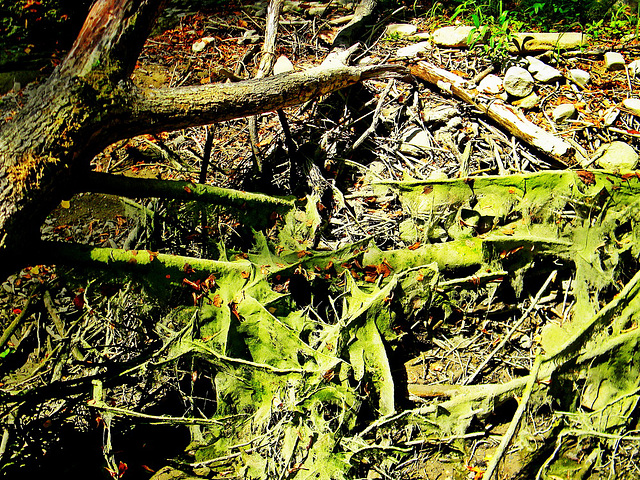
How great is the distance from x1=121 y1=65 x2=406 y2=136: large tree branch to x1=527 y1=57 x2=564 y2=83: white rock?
1555 millimetres

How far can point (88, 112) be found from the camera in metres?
2.26

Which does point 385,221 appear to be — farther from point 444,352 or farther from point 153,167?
point 153,167

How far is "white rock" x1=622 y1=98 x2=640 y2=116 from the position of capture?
3321mm

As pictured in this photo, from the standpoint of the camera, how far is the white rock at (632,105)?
10.9ft

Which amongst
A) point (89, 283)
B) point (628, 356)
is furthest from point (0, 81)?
point (628, 356)

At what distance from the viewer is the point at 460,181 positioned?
2834 mm

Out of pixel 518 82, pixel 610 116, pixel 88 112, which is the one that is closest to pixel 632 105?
pixel 610 116

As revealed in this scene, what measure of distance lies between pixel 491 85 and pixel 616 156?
99 centimetres

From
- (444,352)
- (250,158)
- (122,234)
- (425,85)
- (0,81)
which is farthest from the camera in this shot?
(0,81)

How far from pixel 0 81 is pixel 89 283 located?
2950 millimetres

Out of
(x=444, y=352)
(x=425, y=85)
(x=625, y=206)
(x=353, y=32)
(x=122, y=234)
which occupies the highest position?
(x=353, y=32)

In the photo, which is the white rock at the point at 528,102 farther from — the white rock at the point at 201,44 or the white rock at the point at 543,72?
the white rock at the point at 201,44

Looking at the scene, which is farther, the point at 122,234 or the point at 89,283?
the point at 122,234

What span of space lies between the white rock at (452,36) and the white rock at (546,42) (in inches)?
13.6
